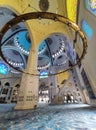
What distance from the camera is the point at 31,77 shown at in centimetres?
950

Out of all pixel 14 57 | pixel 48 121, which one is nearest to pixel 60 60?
pixel 14 57

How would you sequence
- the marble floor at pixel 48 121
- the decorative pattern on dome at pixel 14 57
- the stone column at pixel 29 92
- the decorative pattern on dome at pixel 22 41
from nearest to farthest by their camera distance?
1. the marble floor at pixel 48 121
2. the stone column at pixel 29 92
3. the decorative pattern on dome at pixel 22 41
4. the decorative pattern on dome at pixel 14 57

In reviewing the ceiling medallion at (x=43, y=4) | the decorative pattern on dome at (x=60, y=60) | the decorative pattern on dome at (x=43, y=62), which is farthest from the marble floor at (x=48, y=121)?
the decorative pattern on dome at (x=43, y=62)

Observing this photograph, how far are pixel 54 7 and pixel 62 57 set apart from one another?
42.6 ft

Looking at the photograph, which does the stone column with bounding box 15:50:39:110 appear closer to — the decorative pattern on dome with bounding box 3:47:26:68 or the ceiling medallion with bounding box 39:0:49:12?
the ceiling medallion with bounding box 39:0:49:12

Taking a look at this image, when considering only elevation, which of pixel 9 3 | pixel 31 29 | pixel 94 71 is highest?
pixel 9 3

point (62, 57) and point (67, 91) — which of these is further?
point (62, 57)

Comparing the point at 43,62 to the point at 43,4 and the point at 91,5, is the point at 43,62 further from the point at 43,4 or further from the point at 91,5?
the point at 91,5

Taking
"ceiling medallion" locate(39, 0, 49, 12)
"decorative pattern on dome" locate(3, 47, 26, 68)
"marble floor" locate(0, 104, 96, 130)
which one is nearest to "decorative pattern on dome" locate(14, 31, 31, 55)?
"decorative pattern on dome" locate(3, 47, 26, 68)

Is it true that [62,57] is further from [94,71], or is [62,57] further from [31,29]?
[94,71]

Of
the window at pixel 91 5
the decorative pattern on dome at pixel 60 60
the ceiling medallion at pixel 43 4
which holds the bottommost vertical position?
the window at pixel 91 5

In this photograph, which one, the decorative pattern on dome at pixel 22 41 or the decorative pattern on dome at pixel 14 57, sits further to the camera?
the decorative pattern on dome at pixel 14 57

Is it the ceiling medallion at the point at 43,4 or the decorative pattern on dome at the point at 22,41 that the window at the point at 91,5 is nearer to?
the ceiling medallion at the point at 43,4

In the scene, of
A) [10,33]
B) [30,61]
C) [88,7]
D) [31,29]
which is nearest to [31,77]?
[30,61]
